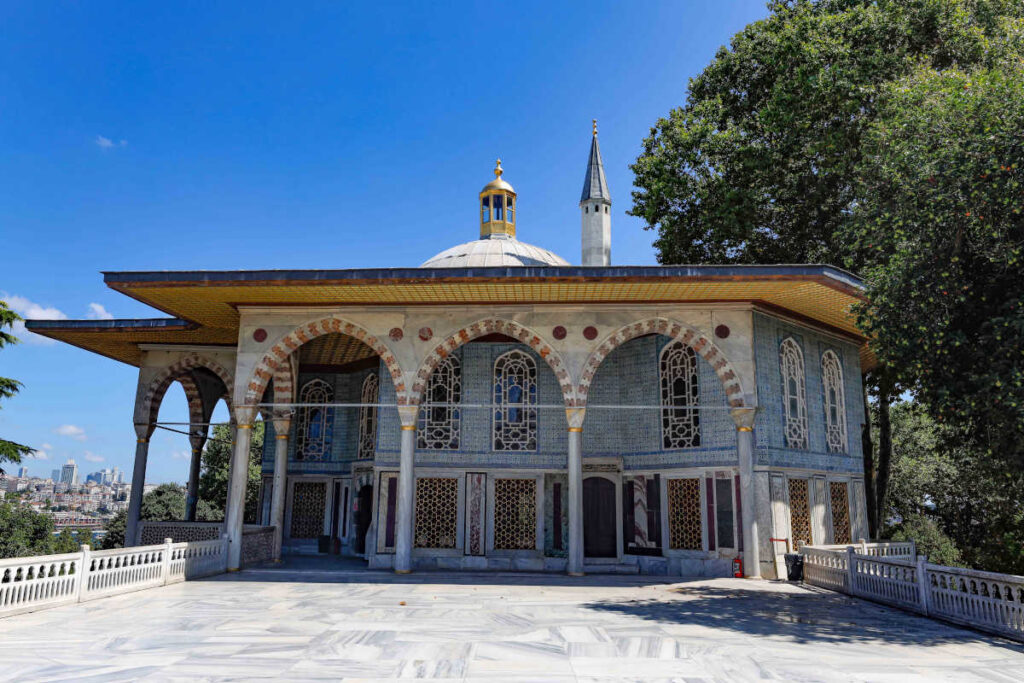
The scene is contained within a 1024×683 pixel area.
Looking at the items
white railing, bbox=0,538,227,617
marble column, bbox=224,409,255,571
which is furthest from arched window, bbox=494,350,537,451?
white railing, bbox=0,538,227,617

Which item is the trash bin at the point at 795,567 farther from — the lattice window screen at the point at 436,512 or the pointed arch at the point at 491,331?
the lattice window screen at the point at 436,512

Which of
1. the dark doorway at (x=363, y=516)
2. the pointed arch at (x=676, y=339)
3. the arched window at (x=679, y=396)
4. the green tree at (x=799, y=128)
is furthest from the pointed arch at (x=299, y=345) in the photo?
the green tree at (x=799, y=128)

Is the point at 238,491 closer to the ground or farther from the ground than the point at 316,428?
closer to the ground

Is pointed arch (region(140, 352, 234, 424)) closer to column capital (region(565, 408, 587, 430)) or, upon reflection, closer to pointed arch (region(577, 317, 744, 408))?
column capital (region(565, 408, 587, 430))

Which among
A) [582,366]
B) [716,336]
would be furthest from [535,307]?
[716,336]

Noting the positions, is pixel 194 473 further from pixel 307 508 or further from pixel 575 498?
pixel 575 498

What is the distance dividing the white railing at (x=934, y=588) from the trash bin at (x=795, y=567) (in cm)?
51

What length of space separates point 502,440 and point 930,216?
8.66 meters

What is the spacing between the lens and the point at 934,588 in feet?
26.5

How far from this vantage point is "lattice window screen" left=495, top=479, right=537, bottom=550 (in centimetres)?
1389

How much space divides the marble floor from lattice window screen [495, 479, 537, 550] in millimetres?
3892

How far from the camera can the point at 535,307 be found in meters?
12.4

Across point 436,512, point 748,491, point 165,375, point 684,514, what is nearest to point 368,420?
point 436,512

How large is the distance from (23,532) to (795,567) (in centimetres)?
2036
